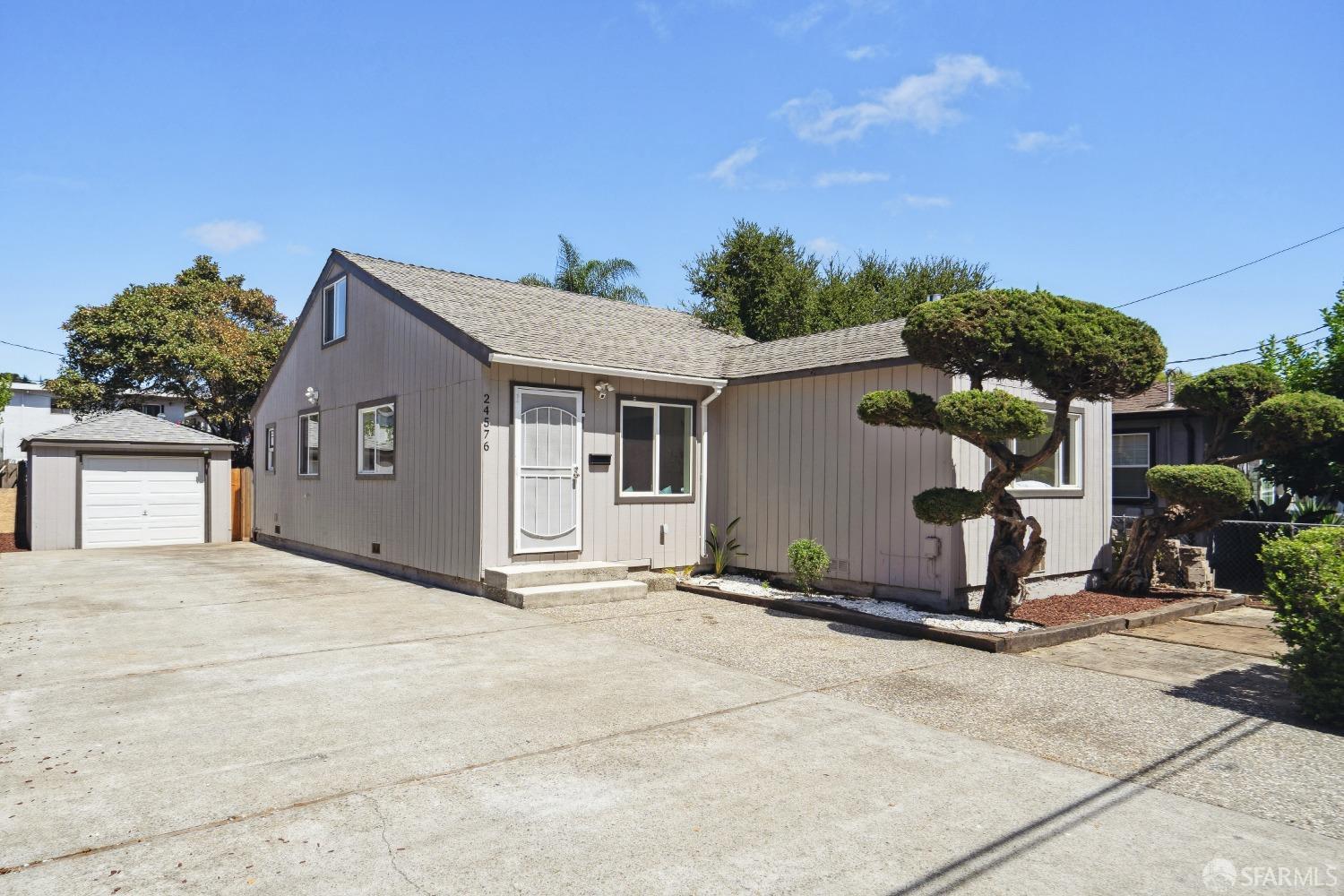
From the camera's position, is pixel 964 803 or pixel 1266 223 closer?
pixel 964 803

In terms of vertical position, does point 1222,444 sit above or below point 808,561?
above

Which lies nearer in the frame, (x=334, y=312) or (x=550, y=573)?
(x=550, y=573)

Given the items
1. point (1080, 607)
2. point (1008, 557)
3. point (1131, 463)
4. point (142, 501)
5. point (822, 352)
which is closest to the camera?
point (1008, 557)

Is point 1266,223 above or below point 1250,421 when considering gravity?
above

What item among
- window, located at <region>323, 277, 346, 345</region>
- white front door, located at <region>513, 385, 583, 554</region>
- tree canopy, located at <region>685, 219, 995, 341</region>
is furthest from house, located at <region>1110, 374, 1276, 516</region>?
window, located at <region>323, 277, 346, 345</region>

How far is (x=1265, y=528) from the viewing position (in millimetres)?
10898

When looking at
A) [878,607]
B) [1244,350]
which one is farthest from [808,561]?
[1244,350]

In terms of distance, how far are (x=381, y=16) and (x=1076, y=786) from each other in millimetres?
11815

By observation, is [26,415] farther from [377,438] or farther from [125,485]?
[377,438]

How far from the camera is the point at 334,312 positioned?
1343 cm

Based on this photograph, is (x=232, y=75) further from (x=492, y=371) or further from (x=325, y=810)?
(x=325, y=810)

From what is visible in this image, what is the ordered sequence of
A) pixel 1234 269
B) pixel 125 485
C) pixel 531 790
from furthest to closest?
1. pixel 1234 269
2. pixel 125 485
3. pixel 531 790

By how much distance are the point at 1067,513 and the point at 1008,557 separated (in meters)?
2.69

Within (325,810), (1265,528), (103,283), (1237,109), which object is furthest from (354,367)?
(103,283)
